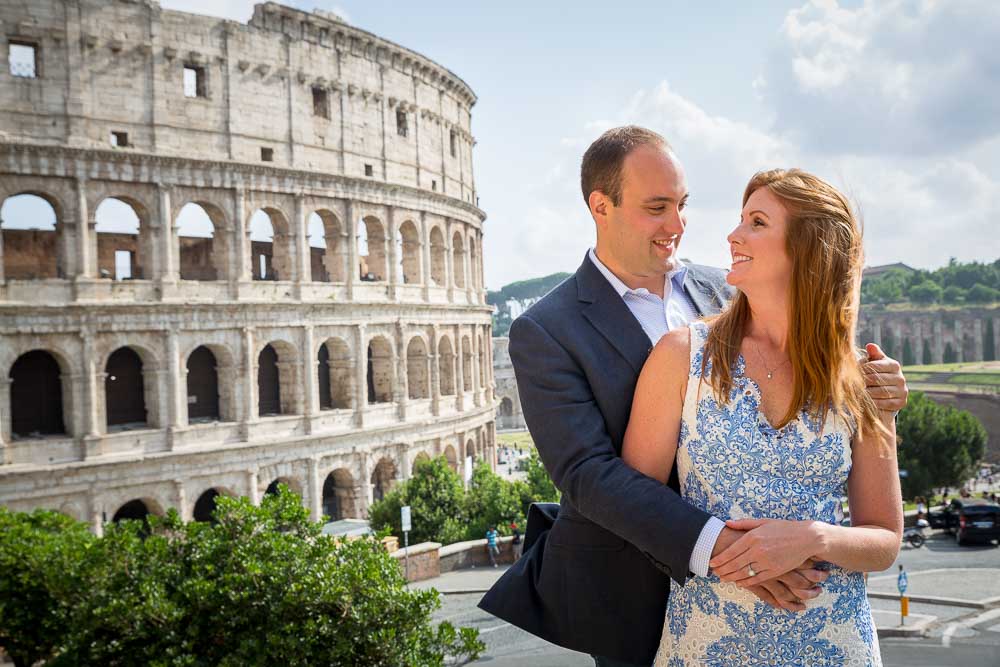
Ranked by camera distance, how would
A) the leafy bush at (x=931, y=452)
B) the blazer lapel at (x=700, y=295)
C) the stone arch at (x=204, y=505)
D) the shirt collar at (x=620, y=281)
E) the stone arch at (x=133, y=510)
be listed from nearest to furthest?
the shirt collar at (x=620, y=281) → the blazer lapel at (x=700, y=295) → the stone arch at (x=133, y=510) → the stone arch at (x=204, y=505) → the leafy bush at (x=931, y=452)

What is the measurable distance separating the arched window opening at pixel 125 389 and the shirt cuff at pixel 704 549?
25444 mm

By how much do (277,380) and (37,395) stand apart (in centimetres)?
714

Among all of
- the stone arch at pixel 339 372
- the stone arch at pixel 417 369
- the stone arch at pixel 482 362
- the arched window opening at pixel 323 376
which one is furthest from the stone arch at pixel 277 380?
the stone arch at pixel 482 362

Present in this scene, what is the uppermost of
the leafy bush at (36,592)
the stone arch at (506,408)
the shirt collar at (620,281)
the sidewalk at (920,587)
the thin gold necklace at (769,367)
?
the shirt collar at (620,281)

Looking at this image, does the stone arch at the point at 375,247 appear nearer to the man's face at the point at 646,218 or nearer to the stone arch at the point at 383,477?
the stone arch at the point at 383,477

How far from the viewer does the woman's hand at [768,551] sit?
2918 mm

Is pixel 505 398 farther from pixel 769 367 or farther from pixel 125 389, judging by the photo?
pixel 769 367

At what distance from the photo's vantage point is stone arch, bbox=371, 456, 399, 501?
29.9 meters

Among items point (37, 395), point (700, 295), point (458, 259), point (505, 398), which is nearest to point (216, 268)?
point (37, 395)

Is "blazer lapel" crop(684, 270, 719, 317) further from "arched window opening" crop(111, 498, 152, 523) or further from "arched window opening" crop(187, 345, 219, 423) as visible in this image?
"arched window opening" crop(111, 498, 152, 523)

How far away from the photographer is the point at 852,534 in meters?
3.03

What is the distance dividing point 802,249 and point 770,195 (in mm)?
249

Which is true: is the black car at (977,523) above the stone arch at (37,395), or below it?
below

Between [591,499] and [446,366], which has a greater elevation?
[591,499]
